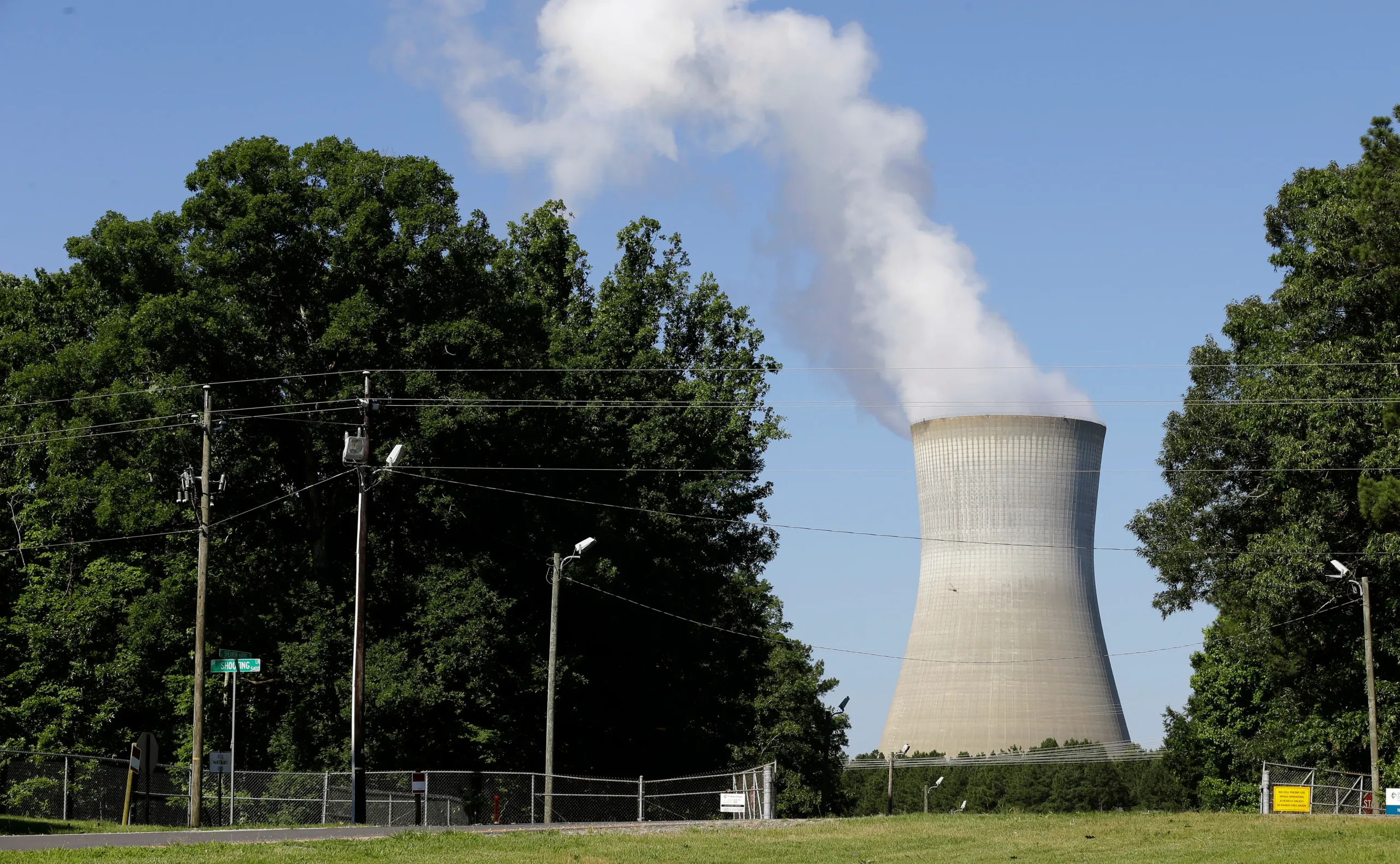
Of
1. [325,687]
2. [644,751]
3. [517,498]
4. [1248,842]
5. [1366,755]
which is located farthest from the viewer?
[644,751]

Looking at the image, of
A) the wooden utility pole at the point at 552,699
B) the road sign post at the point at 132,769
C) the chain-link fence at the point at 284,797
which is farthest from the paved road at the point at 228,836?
the wooden utility pole at the point at 552,699

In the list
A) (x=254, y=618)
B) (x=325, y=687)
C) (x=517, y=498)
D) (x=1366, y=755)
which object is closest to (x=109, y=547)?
(x=254, y=618)

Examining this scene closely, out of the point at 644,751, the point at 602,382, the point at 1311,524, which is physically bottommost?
the point at 644,751

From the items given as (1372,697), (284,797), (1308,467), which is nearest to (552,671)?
(284,797)

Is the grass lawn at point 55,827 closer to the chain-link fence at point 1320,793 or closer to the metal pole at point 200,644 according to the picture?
the metal pole at point 200,644

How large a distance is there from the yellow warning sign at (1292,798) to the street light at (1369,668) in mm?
2497

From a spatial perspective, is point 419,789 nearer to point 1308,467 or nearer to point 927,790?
point 1308,467

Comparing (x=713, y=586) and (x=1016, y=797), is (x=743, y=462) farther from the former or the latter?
(x=1016, y=797)

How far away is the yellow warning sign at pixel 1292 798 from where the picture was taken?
106 ft

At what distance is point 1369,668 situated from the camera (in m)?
36.3

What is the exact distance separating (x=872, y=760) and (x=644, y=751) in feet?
199

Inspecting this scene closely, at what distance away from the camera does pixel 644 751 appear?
1693 inches

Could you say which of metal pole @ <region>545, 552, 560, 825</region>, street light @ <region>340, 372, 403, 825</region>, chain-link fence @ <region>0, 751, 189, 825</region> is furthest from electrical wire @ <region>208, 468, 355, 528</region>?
street light @ <region>340, 372, 403, 825</region>

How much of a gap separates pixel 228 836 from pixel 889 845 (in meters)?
8.83
